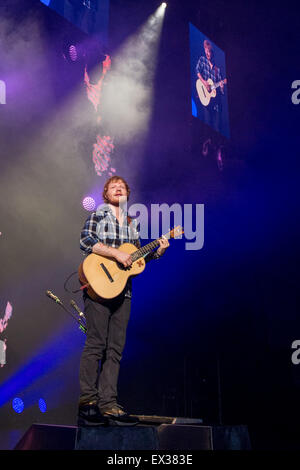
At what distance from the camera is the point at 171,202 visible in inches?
251

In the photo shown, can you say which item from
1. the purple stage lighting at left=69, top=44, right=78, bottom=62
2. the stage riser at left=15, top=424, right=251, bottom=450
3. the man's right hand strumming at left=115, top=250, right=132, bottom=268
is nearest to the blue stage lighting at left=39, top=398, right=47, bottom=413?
the stage riser at left=15, top=424, right=251, bottom=450

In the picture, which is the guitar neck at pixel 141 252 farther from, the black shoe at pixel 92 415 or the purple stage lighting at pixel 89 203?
the purple stage lighting at pixel 89 203

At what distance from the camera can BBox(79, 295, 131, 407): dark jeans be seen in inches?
113

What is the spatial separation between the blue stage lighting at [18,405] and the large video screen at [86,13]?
461cm

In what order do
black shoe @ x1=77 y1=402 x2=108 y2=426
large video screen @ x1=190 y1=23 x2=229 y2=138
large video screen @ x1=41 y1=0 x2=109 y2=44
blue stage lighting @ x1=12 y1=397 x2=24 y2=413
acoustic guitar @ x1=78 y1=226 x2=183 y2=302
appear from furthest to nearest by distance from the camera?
large video screen @ x1=190 y1=23 x2=229 y2=138, large video screen @ x1=41 y1=0 x2=109 y2=44, blue stage lighting @ x1=12 y1=397 x2=24 y2=413, acoustic guitar @ x1=78 y1=226 x2=183 y2=302, black shoe @ x1=77 y1=402 x2=108 y2=426

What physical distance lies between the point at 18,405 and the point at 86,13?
16.3ft

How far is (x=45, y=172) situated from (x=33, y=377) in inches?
94.3

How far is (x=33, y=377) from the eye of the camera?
4.44 metres

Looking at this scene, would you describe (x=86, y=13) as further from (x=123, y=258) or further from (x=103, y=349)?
(x=103, y=349)

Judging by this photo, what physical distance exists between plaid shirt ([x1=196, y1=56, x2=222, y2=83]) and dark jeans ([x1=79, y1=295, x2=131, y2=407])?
494 centimetres

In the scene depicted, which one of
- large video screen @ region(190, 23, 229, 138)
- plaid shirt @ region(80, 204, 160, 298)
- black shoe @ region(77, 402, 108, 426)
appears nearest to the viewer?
black shoe @ region(77, 402, 108, 426)

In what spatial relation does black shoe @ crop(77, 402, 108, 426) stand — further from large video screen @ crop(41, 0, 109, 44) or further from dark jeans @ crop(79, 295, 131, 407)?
large video screen @ crop(41, 0, 109, 44)

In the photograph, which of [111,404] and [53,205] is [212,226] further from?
[111,404]

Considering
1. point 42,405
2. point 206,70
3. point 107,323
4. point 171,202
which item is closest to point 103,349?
point 107,323
